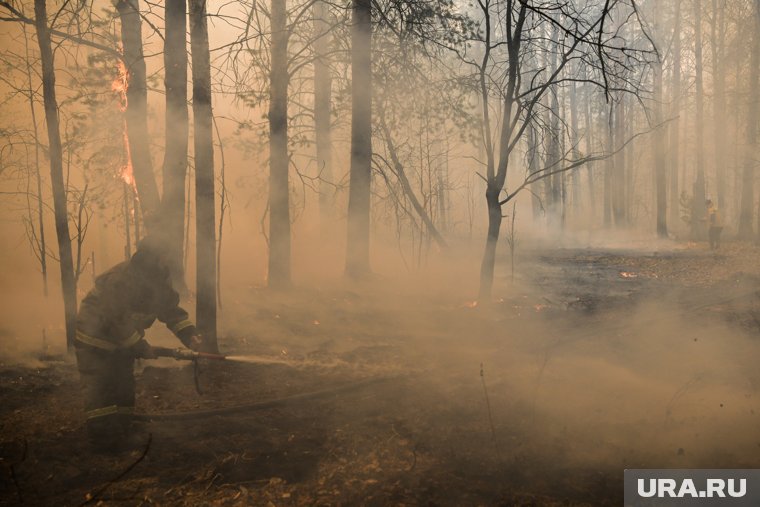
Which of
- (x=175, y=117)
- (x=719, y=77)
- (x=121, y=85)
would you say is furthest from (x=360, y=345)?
(x=719, y=77)

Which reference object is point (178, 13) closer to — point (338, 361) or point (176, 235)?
point (176, 235)

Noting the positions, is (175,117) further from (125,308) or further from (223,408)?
(223,408)

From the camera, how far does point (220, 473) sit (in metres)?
3.92

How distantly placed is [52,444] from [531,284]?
9.63m

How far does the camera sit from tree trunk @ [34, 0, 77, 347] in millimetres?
5949

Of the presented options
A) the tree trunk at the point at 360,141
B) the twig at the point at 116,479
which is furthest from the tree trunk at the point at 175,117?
the tree trunk at the point at 360,141

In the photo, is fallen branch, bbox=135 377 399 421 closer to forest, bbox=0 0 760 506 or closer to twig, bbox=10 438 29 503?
forest, bbox=0 0 760 506

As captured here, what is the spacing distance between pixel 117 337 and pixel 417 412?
282cm

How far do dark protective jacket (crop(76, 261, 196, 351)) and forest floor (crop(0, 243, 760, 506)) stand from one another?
2.84ft

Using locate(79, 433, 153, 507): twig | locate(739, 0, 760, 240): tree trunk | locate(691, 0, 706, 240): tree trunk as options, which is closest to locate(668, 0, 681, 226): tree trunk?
locate(691, 0, 706, 240): tree trunk

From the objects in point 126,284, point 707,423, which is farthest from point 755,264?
point 126,284

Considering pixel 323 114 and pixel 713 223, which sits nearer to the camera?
pixel 323 114

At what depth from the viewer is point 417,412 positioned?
5.00 meters

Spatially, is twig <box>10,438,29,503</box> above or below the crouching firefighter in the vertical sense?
below
